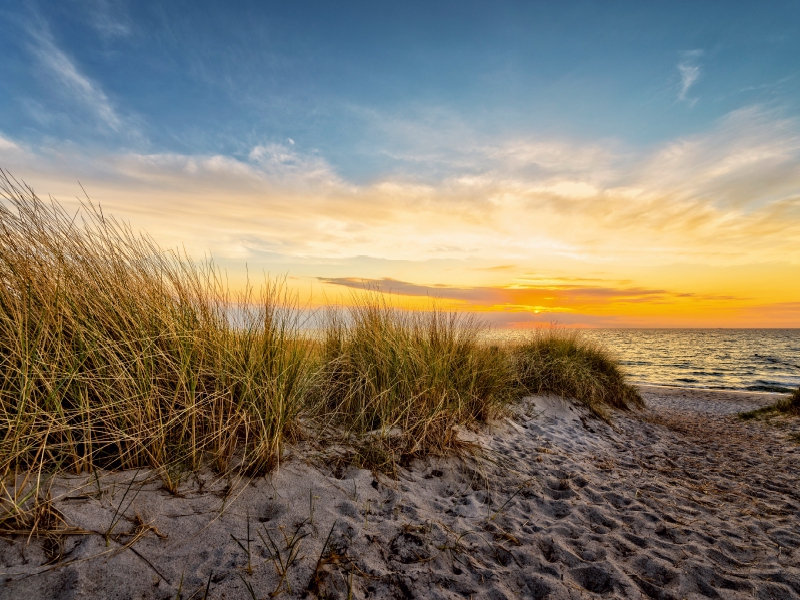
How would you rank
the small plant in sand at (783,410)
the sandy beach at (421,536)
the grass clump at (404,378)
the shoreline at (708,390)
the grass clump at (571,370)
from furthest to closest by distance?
the shoreline at (708,390) < the small plant in sand at (783,410) < the grass clump at (571,370) < the grass clump at (404,378) < the sandy beach at (421,536)

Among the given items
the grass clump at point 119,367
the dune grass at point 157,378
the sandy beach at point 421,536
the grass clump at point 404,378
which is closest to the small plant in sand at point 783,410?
the sandy beach at point 421,536

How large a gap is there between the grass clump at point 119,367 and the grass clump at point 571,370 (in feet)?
16.3

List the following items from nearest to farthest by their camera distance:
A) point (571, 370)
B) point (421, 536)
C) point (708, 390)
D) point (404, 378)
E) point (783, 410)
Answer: point (421, 536) < point (404, 378) < point (571, 370) < point (783, 410) < point (708, 390)

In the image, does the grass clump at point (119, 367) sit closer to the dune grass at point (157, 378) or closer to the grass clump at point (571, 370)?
the dune grass at point (157, 378)

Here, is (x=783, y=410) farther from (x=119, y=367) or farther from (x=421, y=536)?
(x=119, y=367)

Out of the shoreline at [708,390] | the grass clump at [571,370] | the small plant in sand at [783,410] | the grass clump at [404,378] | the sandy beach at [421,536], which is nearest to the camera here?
the sandy beach at [421,536]

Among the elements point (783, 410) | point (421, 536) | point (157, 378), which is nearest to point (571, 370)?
point (421, 536)

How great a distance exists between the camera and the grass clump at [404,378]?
3.88m

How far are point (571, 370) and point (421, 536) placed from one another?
5.76m

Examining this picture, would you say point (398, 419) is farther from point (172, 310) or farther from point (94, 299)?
point (94, 299)

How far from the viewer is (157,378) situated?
108 inches

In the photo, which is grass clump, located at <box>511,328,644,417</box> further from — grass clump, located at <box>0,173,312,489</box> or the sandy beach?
grass clump, located at <box>0,173,312,489</box>

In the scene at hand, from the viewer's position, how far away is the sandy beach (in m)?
1.93

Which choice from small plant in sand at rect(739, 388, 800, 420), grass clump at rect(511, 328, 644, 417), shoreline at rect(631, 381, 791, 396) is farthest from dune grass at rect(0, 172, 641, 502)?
shoreline at rect(631, 381, 791, 396)
